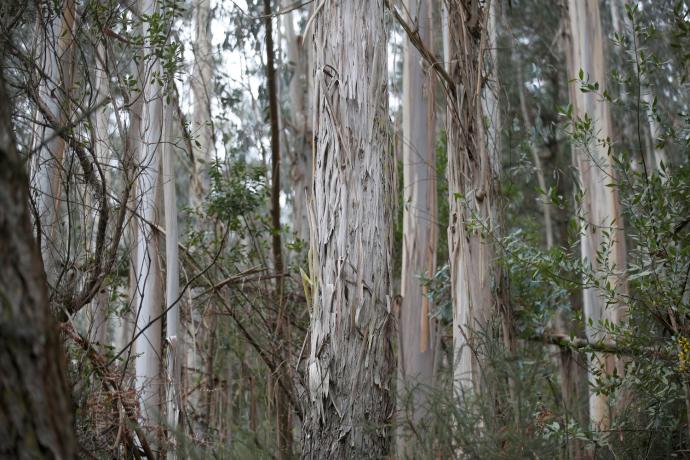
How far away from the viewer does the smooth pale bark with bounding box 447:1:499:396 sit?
3912 mm

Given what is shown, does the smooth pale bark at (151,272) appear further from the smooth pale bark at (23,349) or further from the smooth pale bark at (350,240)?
the smooth pale bark at (23,349)

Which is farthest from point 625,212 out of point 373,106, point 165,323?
point 165,323

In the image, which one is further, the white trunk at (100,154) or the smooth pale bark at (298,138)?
the smooth pale bark at (298,138)

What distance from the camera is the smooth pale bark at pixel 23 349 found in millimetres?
1204

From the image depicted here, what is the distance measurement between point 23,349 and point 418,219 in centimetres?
476

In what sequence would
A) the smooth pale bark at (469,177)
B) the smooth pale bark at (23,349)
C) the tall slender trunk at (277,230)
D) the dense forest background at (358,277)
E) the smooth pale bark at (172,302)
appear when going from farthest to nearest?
the tall slender trunk at (277,230) → the smooth pale bark at (172,302) → the smooth pale bark at (469,177) → the dense forest background at (358,277) → the smooth pale bark at (23,349)

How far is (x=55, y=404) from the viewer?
1262 millimetres

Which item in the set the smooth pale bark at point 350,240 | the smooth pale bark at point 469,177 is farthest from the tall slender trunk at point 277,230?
the smooth pale bark at point 350,240

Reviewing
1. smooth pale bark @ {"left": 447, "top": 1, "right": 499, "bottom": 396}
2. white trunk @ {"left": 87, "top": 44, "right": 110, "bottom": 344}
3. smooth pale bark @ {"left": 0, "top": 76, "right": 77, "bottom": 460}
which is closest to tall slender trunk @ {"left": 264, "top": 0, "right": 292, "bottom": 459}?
white trunk @ {"left": 87, "top": 44, "right": 110, "bottom": 344}

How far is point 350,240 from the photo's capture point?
2.63m

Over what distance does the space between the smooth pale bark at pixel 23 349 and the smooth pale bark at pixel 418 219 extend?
4046mm

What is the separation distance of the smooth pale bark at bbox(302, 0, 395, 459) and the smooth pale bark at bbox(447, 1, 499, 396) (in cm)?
120

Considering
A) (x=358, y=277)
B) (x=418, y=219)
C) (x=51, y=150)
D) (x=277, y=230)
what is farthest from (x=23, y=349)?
(x=418, y=219)

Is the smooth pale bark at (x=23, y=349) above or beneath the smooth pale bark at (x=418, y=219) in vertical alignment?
beneath
